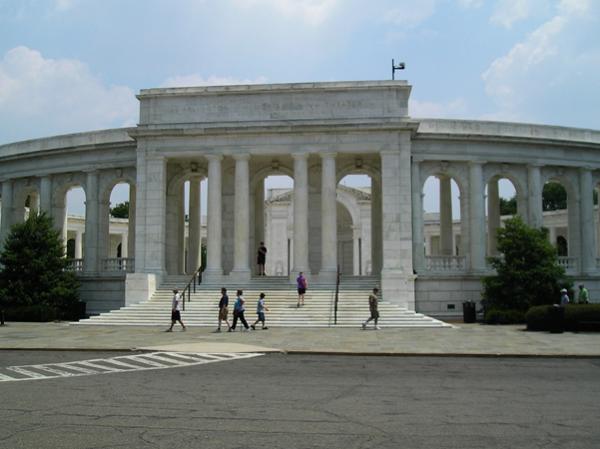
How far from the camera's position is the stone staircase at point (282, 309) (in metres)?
32.2

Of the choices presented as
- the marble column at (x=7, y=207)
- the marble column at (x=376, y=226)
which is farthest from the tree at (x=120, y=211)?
the marble column at (x=376, y=226)

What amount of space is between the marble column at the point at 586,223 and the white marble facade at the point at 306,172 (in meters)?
0.07

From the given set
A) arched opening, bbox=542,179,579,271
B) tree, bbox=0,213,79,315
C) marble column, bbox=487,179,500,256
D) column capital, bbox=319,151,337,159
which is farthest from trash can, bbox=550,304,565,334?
tree, bbox=0,213,79,315

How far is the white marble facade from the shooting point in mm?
37969

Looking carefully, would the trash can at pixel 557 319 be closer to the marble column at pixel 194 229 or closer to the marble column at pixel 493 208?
the marble column at pixel 493 208

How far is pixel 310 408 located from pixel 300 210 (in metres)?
26.9

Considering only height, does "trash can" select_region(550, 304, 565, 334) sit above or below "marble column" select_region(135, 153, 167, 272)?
below

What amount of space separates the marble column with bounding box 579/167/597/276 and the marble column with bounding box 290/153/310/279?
18.6 meters

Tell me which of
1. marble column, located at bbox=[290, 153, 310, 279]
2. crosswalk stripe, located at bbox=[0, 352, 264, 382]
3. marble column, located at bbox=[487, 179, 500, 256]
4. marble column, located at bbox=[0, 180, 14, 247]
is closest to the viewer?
crosswalk stripe, located at bbox=[0, 352, 264, 382]

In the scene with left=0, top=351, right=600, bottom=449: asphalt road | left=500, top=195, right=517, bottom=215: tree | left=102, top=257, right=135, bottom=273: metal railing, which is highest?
left=500, top=195, right=517, bottom=215: tree

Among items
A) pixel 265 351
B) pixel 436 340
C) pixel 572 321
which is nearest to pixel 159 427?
pixel 265 351

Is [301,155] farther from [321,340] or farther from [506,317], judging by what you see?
[321,340]

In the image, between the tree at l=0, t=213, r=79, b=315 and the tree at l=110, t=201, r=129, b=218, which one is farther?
the tree at l=110, t=201, r=129, b=218

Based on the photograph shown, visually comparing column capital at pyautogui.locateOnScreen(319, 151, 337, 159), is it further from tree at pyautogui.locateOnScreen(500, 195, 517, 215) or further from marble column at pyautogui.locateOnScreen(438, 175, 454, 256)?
tree at pyautogui.locateOnScreen(500, 195, 517, 215)
